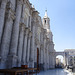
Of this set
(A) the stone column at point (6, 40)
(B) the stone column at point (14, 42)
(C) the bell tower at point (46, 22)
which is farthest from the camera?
Answer: (C) the bell tower at point (46, 22)

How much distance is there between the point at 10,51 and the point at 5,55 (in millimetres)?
850

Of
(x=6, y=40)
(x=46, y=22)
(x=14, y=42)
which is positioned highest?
(x=46, y=22)

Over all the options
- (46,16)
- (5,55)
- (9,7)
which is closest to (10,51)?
(5,55)

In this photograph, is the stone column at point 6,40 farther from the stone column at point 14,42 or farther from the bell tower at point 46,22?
the bell tower at point 46,22

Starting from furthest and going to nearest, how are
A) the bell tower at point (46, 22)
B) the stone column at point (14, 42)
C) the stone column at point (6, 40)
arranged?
the bell tower at point (46, 22) < the stone column at point (14, 42) < the stone column at point (6, 40)

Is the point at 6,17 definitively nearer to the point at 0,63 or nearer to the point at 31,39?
the point at 0,63

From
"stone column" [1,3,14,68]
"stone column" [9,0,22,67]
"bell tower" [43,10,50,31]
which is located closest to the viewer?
"stone column" [1,3,14,68]

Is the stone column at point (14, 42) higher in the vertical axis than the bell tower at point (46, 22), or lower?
lower

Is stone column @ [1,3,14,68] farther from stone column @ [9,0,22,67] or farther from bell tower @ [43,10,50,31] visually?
bell tower @ [43,10,50,31]

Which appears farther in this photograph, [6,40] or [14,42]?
[14,42]

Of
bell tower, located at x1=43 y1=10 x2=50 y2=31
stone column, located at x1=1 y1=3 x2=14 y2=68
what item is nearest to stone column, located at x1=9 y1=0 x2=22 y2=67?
stone column, located at x1=1 y1=3 x2=14 y2=68

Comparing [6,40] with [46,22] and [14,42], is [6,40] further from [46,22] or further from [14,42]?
[46,22]

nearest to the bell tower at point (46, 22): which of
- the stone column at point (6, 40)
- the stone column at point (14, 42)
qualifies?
the stone column at point (14, 42)

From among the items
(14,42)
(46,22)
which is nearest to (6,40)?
(14,42)
